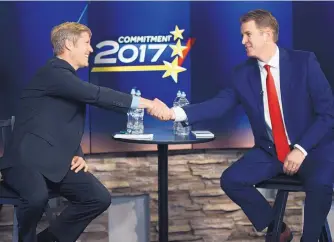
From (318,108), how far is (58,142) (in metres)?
1.24

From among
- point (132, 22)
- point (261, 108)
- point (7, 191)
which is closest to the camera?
point (7, 191)

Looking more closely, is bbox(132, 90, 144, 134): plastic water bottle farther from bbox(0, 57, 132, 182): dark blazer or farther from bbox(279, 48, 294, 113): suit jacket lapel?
bbox(279, 48, 294, 113): suit jacket lapel

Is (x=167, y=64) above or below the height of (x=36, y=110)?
above

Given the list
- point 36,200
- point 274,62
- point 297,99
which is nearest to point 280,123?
point 297,99

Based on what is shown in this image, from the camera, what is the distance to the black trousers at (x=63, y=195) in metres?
2.83

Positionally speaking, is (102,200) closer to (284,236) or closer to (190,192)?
(284,236)

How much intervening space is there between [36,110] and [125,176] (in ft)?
3.99


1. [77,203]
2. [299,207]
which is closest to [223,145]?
[299,207]

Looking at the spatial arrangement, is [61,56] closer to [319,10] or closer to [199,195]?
[199,195]

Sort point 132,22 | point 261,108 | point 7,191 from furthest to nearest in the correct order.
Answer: point 132,22 < point 261,108 < point 7,191

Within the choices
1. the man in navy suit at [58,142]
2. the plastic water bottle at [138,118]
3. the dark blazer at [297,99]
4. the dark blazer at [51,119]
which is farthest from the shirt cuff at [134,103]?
the plastic water bottle at [138,118]

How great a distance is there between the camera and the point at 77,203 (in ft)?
9.86

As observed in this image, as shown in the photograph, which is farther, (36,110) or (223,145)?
(223,145)

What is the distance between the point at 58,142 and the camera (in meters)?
2.93
